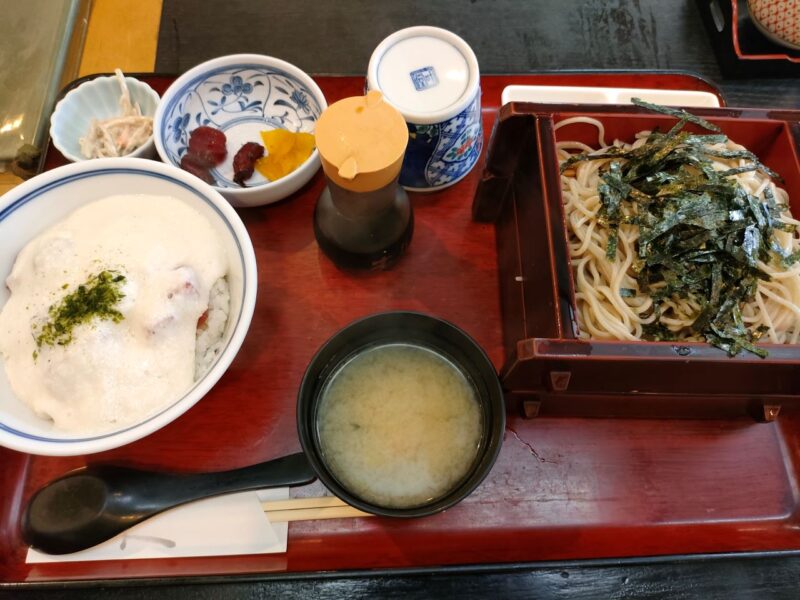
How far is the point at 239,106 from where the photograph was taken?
1.62 m

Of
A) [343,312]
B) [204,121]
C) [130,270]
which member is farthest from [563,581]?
[204,121]

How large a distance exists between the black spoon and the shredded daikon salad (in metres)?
0.87

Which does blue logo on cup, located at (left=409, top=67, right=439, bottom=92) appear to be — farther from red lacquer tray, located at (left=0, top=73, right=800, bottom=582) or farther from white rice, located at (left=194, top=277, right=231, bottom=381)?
white rice, located at (left=194, top=277, right=231, bottom=381)

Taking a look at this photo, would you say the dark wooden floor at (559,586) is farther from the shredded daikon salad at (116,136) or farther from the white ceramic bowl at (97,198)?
the shredded daikon salad at (116,136)

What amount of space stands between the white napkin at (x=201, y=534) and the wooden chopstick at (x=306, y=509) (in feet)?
0.06

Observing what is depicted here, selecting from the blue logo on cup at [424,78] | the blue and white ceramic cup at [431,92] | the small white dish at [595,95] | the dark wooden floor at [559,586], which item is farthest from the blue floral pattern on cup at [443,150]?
the dark wooden floor at [559,586]

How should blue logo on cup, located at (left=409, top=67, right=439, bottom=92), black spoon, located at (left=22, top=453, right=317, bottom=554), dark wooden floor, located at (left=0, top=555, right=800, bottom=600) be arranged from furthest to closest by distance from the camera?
blue logo on cup, located at (left=409, top=67, right=439, bottom=92) → dark wooden floor, located at (left=0, top=555, right=800, bottom=600) → black spoon, located at (left=22, top=453, right=317, bottom=554)

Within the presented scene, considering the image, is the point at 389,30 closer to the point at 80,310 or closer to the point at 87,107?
the point at 87,107

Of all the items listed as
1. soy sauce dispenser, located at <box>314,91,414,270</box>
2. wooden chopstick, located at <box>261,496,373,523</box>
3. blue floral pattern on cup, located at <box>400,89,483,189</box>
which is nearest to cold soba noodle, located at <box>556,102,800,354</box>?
blue floral pattern on cup, located at <box>400,89,483,189</box>

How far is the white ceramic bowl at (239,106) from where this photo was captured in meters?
1.48

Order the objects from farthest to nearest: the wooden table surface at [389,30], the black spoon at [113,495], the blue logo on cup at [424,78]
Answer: the wooden table surface at [389,30] < the blue logo on cup at [424,78] < the black spoon at [113,495]

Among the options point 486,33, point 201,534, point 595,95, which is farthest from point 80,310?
point 486,33

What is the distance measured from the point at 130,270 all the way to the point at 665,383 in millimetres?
1181

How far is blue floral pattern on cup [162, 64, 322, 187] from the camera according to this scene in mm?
1545
